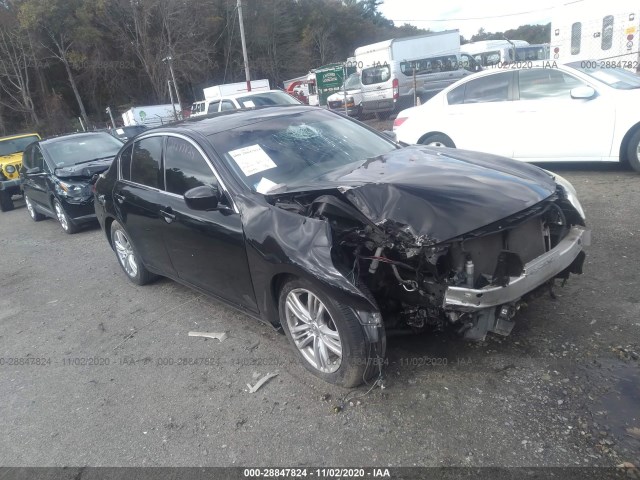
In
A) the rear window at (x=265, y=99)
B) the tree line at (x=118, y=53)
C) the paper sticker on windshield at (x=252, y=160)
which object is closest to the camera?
the paper sticker on windshield at (x=252, y=160)

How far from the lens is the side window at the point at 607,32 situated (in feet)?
48.9

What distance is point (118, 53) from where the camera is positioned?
1614 inches

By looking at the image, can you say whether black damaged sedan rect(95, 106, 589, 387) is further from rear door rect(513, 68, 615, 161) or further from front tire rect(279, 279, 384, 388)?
rear door rect(513, 68, 615, 161)

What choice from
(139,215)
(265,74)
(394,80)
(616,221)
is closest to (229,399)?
(139,215)

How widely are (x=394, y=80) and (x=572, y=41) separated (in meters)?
5.81

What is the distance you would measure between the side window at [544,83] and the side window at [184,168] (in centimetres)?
534

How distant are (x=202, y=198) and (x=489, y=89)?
18.8 ft

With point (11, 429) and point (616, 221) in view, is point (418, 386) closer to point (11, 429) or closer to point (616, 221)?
point (11, 429)

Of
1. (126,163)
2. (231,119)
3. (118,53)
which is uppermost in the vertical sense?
(118,53)

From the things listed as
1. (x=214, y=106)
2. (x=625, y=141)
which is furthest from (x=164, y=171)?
(x=214, y=106)

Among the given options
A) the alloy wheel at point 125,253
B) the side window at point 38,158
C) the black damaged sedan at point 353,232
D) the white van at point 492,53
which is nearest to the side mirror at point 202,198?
the black damaged sedan at point 353,232

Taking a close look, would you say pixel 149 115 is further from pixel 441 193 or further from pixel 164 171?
pixel 441 193

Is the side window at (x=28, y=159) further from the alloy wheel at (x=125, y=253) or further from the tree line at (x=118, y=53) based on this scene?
the tree line at (x=118, y=53)

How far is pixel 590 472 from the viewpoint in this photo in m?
2.29
